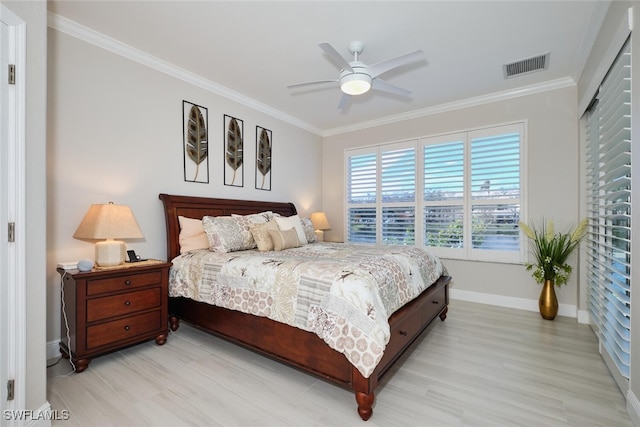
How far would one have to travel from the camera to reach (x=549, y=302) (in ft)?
11.0

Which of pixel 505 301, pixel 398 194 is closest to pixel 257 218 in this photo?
pixel 398 194

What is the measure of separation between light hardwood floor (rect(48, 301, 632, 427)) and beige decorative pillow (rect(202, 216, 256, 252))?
91 cm

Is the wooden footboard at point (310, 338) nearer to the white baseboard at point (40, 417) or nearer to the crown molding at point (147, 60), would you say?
the white baseboard at point (40, 417)

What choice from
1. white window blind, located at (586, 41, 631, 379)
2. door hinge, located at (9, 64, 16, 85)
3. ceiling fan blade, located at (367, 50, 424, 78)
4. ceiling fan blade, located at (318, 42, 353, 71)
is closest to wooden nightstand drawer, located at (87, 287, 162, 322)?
door hinge, located at (9, 64, 16, 85)

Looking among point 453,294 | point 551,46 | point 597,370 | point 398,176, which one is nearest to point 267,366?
point 597,370

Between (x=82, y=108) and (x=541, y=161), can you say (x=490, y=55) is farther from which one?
(x=82, y=108)

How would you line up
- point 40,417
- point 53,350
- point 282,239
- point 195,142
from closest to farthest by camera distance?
point 40,417
point 53,350
point 282,239
point 195,142

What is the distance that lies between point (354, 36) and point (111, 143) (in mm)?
2473

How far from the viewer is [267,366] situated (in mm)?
2355

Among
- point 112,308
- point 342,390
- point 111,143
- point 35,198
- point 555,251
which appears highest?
point 111,143

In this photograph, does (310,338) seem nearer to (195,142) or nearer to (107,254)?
(107,254)

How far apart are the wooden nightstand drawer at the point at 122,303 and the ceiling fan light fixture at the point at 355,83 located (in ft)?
8.12

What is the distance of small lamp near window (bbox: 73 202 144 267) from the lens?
234cm

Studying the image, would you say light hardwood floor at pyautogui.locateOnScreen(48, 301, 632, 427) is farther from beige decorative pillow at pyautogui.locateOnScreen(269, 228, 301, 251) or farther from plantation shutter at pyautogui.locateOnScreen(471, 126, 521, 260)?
plantation shutter at pyautogui.locateOnScreen(471, 126, 521, 260)
